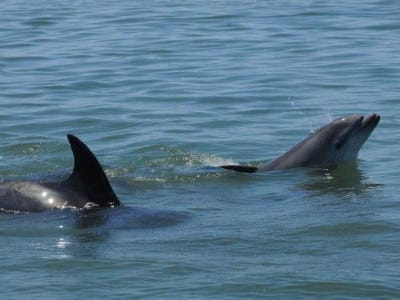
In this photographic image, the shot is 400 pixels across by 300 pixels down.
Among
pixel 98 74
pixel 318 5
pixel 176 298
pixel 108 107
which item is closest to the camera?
pixel 176 298

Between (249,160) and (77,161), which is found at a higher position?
(77,161)

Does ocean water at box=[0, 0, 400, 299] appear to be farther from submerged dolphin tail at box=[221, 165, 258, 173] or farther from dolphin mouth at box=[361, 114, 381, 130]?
dolphin mouth at box=[361, 114, 381, 130]

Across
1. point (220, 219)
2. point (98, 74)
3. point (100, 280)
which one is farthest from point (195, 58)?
point (100, 280)

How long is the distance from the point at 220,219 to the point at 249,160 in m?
3.53

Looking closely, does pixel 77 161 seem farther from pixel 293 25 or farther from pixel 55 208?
pixel 293 25

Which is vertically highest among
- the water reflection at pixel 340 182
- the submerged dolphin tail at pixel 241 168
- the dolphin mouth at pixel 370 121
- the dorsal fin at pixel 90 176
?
the dorsal fin at pixel 90 176

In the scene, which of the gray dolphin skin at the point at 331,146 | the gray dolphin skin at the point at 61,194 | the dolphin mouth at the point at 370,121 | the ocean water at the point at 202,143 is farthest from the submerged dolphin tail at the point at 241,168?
the gray dolphin skin at the point at 61,194

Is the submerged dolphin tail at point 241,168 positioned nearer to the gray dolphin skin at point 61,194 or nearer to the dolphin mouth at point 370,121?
the dolphin mouth at point 370,121

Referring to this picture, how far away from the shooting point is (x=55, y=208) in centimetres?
1223

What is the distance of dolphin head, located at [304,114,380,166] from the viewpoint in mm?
14984

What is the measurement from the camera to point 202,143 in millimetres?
16547

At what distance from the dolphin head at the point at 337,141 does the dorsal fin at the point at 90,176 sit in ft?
11.5

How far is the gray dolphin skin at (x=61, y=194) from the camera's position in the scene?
12008 mm

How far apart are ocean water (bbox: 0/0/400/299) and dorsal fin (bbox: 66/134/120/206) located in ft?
0.78
